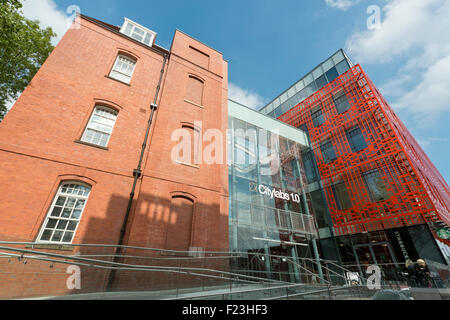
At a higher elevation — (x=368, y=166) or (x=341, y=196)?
(x=368, y=166)

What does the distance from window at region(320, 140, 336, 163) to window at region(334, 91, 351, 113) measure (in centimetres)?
332

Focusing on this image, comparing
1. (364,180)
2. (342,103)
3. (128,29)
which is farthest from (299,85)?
(128,29)

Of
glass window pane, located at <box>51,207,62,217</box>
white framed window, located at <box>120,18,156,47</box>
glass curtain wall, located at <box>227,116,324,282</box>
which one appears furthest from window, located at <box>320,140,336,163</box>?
glass window pane, located at <box>51,207,62,217</box>

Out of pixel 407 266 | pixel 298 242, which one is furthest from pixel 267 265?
pixel 407 266

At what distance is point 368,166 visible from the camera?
15594 mm

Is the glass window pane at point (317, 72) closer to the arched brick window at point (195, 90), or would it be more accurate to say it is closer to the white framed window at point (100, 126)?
the arched brick window at point (195, 90)

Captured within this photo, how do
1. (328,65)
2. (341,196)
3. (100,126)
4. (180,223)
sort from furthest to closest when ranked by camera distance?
1. (328,65)
2. (341,196)
3. (100,126)
4. (180,223)

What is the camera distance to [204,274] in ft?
21.6

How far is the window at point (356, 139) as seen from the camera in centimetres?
1658

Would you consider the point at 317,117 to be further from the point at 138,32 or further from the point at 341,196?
the point at 138,32

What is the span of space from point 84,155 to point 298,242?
13.0 meters

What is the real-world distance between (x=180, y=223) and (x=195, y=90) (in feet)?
28.0

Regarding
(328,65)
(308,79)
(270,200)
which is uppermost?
(308,79)
